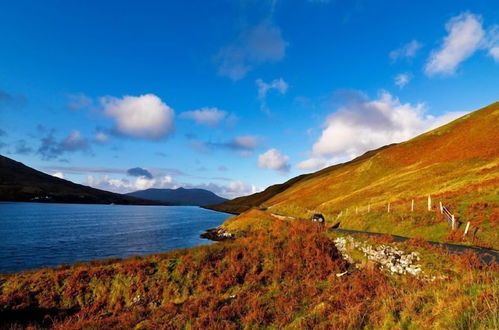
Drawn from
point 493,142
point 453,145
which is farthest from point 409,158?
point 493,142

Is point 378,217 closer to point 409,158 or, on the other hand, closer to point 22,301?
point 22,301

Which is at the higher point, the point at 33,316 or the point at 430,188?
the point at 430,188

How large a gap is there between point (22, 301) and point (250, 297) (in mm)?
14243

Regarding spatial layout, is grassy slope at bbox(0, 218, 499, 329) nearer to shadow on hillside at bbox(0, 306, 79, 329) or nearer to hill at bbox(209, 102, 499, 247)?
shadow on hillside at bbox(0, 306, 79, 329)

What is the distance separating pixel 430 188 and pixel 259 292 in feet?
171

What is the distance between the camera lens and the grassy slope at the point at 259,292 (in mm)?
10148

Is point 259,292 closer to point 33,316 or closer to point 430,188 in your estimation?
point 33,316

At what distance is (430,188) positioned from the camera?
176 feet

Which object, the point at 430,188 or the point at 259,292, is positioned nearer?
the point at 259,292

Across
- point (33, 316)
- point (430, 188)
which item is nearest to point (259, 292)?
point (33, 316)

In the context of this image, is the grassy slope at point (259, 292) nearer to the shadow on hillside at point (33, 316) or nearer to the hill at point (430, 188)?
the shadow on hillside at point (33, 316)

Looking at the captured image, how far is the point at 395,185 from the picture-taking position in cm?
6706

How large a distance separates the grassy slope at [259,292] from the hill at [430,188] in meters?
17.6

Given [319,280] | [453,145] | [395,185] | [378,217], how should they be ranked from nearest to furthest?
1. [319,280]
2. [378,217]
3. [395,185]
4. [453,145]
